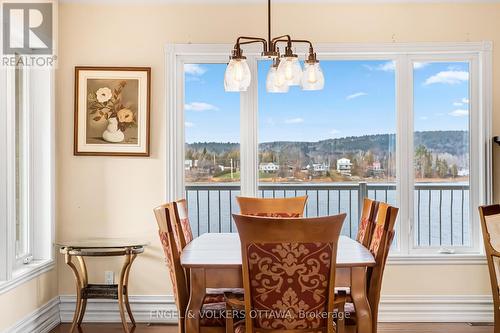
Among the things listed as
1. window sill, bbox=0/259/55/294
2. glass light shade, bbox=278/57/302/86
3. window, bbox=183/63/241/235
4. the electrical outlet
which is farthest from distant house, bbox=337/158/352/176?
window sill, bbox=0/259/55/294

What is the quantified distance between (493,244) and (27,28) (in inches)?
141

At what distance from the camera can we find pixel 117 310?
12.3 feet

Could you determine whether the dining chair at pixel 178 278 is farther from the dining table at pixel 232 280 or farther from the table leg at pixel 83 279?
the table leg at pixel 83 279

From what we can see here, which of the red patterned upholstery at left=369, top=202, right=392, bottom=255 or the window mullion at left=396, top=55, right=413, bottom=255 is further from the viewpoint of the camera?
the window mullion at left=396, top=55, right=413, bottom=255

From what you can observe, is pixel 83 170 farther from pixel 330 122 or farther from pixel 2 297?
pixel 330 122

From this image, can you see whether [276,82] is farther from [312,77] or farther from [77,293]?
[77,293]

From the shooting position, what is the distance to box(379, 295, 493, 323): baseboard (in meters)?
3.74

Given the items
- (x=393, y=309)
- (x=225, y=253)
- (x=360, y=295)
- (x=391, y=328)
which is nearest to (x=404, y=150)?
(x=393, y=309)

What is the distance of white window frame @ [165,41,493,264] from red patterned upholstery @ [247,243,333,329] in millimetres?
1828

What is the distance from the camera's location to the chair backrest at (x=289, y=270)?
1993 millimetres

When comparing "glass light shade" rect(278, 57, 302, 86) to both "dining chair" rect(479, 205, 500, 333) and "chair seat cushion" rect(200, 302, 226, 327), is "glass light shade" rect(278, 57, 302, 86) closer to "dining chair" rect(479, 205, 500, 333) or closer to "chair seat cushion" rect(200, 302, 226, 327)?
"chair seat cushion" rect(200, 302, 226, 327)

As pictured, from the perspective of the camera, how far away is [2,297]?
2.92 meters

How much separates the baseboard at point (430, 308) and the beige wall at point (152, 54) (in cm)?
7

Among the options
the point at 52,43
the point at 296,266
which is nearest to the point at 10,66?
the point at 52,43
